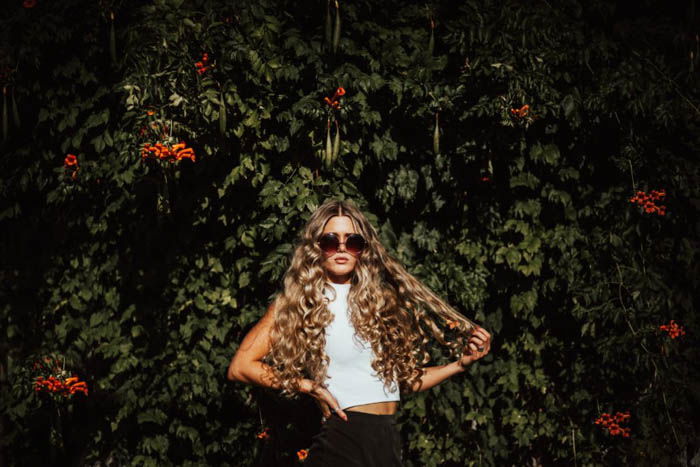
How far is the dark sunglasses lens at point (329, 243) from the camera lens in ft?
7.86

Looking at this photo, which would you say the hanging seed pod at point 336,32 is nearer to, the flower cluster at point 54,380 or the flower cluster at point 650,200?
the flower cluster at point 650,200

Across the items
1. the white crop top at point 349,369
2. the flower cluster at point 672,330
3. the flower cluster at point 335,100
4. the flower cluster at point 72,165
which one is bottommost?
the white crop top at point 349,369

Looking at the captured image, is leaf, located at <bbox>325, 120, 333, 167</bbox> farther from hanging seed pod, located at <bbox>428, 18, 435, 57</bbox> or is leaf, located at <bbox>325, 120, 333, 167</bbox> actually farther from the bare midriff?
the bare midriff

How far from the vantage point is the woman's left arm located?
235 centimetres

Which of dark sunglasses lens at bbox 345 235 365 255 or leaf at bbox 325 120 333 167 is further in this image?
leaf at bbox 325 120 333 167

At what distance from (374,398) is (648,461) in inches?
91.0

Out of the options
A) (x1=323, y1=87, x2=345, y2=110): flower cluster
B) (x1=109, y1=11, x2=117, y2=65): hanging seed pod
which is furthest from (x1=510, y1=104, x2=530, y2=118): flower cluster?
(x1=109, y1=11, x2=117, y2=65): hanging seed pod

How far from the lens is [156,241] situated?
11.8ft

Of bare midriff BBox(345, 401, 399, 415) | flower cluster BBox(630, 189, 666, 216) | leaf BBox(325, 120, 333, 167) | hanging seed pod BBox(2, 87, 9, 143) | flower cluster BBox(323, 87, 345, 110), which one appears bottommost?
bare midriff BBox(345, 401, 399, 415)

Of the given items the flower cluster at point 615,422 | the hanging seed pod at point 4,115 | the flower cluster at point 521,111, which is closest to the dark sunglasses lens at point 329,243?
the flower cluster at point 521,111

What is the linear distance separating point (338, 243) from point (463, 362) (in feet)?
2.49

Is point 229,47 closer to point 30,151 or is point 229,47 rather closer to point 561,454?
point 30,151

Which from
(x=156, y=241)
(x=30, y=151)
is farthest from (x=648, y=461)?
(x=30, y=151)

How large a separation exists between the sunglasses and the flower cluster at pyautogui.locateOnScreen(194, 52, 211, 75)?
1368 millimetres
